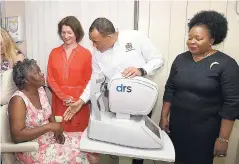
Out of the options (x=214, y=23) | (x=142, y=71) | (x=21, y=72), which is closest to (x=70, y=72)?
(x=21, y=72)

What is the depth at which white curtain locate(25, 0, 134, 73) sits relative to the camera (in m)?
2.25

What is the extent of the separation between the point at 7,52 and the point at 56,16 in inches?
26.2

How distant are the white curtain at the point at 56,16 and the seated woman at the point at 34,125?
72cm

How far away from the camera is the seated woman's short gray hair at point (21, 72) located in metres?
1.65

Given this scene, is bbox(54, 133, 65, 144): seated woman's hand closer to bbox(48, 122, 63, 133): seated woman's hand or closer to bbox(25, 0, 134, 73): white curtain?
bbox(48, 122, 63, 133): seated woman's hand

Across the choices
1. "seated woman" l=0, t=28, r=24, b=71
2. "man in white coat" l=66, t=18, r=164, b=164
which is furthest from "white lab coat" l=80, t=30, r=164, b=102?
"seated woman" l=0, t=28, r=24, b=71

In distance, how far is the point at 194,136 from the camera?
173 centimetres

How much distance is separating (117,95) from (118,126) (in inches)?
6.7

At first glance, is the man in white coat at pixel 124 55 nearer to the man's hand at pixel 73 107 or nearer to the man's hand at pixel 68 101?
the man's hand at pixel 73 107

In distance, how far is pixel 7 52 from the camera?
1806 millimetres

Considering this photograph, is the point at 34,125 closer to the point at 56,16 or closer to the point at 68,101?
the point at 68,101

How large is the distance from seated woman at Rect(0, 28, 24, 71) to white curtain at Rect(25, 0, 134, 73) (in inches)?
21.6

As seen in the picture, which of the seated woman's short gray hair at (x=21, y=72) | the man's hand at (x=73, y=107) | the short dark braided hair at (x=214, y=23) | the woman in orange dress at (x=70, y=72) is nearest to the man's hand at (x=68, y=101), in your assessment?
the woman in orange dress at (x=70, y=72)

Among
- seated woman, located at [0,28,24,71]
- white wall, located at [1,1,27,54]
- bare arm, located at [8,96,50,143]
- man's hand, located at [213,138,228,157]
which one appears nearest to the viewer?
bare arm, located at [8,96,50,143]
